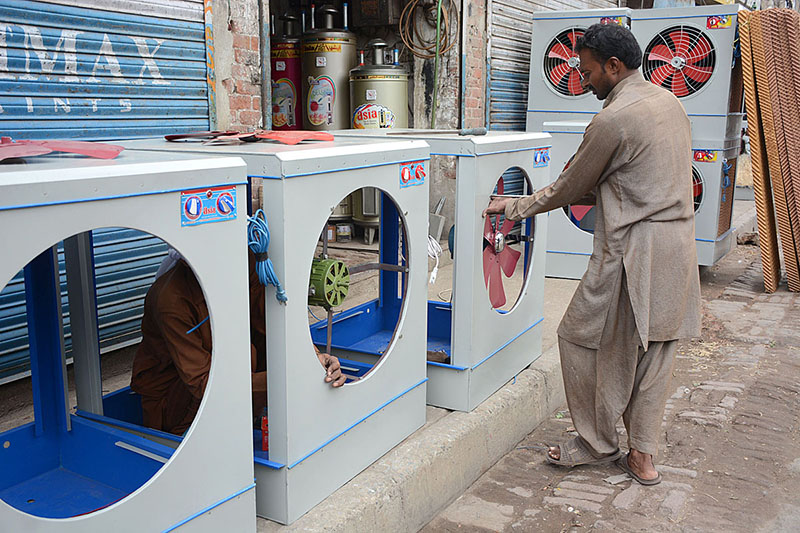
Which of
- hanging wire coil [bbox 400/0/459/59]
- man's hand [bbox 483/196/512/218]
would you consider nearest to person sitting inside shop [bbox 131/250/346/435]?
man's hand [bbox 483/196/512/218]

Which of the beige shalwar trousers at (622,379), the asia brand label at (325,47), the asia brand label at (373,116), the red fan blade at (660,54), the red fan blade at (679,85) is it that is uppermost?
the asia brand label at (325,47)

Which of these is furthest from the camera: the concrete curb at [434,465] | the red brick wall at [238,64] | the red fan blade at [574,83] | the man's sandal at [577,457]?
the red fan blade at [574,83]

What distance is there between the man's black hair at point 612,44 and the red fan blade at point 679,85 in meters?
4.08

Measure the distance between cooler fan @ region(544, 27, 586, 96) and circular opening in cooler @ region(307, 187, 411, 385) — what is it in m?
2.27

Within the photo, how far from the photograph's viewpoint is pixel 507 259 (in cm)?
410

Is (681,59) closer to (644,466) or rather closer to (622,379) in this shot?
(622,379)

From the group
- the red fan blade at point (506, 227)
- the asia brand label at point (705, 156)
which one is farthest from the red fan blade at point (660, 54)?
the red fan blade at point (506, 227)

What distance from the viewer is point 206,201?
2.18 m

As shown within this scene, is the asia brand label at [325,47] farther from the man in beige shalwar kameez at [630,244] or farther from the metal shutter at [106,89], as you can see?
the man in beige shalwar kameez at [630,244]

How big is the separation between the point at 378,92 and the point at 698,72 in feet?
9.71

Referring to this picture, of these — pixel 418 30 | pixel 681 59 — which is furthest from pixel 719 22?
pixel 418 30

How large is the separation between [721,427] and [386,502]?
229 centimetres

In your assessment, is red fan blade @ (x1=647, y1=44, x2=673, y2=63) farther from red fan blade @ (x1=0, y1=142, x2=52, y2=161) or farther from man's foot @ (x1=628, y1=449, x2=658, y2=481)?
red fan blade @ (x1=0, y1=142, x2=52, y2=161)

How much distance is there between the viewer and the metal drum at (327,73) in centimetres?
735
